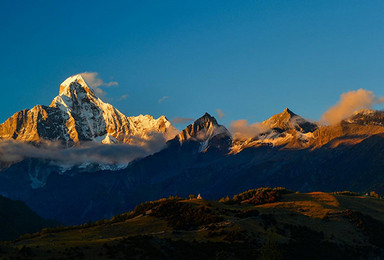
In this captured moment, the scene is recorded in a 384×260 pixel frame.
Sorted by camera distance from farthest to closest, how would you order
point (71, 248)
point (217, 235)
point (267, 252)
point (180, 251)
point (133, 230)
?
point (133, 230)
point (217, 235)
point (180, 251)
point (71, 248)
point (267, 252)

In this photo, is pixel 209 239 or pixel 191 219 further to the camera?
pixel 191 219

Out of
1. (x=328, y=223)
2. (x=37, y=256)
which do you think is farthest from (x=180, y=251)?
(x=328, y=223)

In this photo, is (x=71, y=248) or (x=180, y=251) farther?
(x=180, y=251)

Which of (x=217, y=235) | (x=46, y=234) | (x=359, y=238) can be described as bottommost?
(x=359, y=238)

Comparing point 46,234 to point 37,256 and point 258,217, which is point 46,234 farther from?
point 258,217

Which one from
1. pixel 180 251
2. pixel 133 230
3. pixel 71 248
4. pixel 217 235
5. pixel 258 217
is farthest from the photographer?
pixel 258 217

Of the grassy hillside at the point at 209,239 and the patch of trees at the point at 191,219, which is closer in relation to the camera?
the grassy hillside at the point at 209,239

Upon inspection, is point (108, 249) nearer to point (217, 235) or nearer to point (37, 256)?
point (37, 256)

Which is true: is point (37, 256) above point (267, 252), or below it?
above

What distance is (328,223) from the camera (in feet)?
649

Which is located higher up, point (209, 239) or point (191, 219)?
point (191, 219)

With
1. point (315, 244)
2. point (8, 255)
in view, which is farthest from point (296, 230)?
point (8, 255)

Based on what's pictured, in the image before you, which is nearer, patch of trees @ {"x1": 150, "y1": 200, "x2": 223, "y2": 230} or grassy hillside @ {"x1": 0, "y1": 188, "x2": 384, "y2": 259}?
grassy hillside @ {"x1": 0, "y1": 188, "x2": 384, "y2": 259}

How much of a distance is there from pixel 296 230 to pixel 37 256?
9484 centimetres
